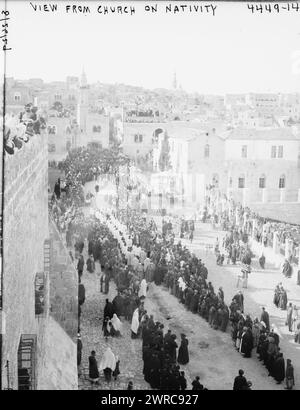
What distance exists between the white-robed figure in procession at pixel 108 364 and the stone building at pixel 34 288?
1.23ft

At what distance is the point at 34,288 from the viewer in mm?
7805

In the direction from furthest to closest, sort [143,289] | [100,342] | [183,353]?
[143,289], [183,353], [100,342]

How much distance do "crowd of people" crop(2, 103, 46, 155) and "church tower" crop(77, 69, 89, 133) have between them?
1.75ft

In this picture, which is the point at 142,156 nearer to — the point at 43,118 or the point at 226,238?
the point at 43,118

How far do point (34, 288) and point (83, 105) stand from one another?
2791 mm

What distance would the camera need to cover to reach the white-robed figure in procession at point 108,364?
7982 millimetres

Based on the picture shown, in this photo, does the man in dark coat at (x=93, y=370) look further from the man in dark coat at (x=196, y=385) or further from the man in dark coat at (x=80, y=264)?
the man in dark coat at (x=80, y=264)

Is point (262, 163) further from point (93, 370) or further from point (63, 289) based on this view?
point (93, 370)

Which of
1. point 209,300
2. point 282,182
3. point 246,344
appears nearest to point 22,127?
point 209,300

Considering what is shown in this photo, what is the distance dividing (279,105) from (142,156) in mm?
2681

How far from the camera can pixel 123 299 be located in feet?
29.0

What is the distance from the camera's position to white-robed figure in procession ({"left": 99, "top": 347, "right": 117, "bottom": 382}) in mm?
7982

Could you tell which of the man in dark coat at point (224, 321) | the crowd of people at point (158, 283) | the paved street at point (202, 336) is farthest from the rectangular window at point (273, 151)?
the man in dark coat at point (224, 321)
